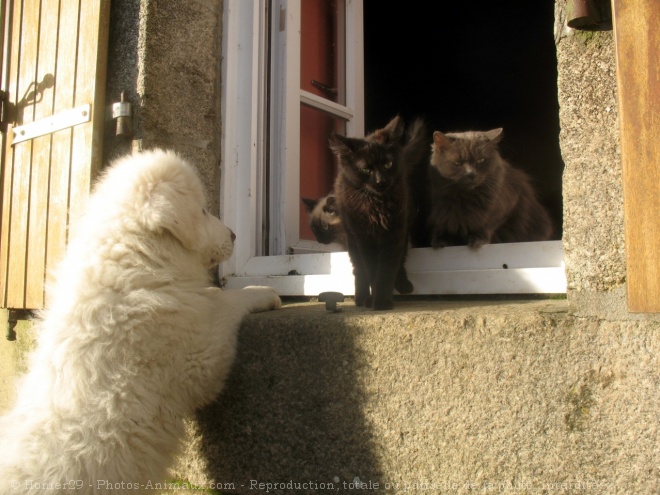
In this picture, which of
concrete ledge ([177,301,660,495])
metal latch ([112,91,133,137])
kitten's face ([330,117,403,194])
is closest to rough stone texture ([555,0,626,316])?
concrete ledge ([177,301,660,495])

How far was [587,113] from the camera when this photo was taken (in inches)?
67.4

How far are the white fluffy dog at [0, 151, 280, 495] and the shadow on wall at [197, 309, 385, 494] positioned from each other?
5.1 inches

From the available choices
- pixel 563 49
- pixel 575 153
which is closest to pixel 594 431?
pixel 575 153

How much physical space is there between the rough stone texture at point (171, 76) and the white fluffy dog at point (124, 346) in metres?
0.70

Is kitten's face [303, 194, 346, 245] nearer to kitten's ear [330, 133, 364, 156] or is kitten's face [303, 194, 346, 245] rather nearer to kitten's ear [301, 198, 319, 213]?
kitten's ear [301, 198, 319, 213]

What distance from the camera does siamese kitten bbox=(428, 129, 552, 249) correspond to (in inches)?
119

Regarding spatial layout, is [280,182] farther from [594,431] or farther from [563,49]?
[594,431]

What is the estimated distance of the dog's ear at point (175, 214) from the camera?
2.27 m

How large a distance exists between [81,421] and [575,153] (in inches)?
72.0

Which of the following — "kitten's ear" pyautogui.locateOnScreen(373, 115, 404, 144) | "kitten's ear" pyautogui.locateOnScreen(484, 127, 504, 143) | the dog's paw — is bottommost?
the dog's paw

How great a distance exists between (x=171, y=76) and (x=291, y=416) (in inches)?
80.5

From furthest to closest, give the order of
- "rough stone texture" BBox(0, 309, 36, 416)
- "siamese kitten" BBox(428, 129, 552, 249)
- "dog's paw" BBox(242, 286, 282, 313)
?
"rough stone texture" BBox(0, 309, 36, 416), "siamese kitten" BBox(428, 129, 552, 249), "dog's paw" BBox(242, 286, 282, 313)

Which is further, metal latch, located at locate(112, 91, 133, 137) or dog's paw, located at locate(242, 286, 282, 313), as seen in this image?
metal latch, located at locate(112, 91, 133, 137)

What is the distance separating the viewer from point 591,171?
169 cm
